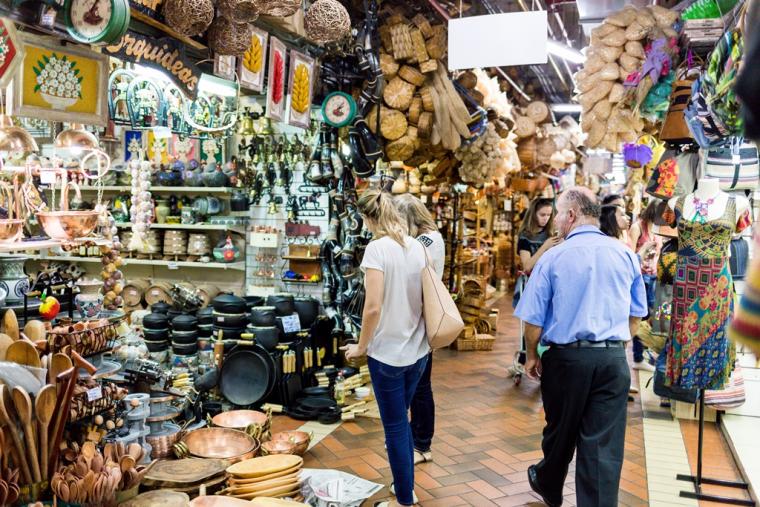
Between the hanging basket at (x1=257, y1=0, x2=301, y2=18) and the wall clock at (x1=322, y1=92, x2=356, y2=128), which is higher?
the hanging basket at (x1=257, y1=0, x2=301, y2=18)

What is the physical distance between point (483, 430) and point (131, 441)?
2.43 meters

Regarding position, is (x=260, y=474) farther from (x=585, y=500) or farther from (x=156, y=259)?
(x=156, y=259)

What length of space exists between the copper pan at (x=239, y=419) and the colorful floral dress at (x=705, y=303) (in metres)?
2.47

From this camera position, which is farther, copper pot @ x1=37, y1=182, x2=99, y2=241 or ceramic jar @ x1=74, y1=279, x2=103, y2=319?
ceramic jar @ x1=74, y1=279, x2=103, y2=319

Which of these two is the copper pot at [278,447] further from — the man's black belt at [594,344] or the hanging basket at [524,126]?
the hanging basket at [524,126]

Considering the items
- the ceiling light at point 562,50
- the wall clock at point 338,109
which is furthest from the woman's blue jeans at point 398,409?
the ceiling light at point 562,50

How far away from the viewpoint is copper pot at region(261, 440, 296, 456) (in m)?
3.65

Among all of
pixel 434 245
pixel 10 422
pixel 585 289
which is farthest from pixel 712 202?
pixel 10 422

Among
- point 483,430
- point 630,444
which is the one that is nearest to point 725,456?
point 630,444

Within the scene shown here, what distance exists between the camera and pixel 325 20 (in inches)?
158

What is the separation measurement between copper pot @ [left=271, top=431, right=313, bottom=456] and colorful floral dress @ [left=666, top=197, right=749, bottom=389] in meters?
2.17

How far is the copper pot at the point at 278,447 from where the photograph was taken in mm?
3646

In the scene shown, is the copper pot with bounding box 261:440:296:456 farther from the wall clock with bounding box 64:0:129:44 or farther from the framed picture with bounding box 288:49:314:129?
the wall clock with bounding box 64:0:129:44

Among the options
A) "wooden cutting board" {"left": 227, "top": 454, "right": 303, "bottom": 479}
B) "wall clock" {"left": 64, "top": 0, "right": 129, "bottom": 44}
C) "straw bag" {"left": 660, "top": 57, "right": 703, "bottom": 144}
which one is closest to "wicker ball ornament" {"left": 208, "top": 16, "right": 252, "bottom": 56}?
"wall clock" {"left": 64, "top": 0, "right": 129, "bottom": 44}
